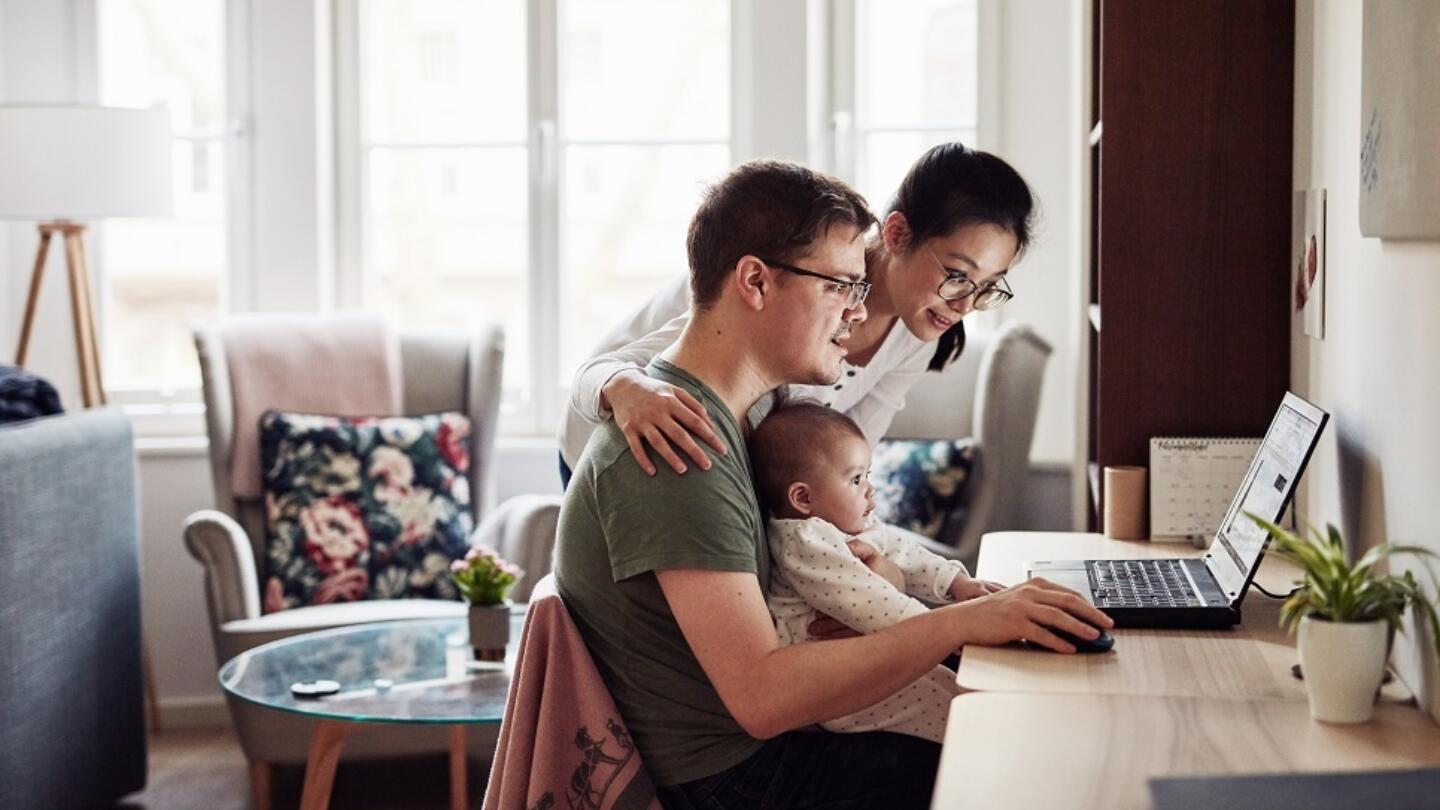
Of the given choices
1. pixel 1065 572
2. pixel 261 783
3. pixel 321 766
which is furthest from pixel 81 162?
pixel 1065 572

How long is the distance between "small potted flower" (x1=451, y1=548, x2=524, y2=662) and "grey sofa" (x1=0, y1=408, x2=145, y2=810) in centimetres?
79

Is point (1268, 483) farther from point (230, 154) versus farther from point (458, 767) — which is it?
point (230, 154)

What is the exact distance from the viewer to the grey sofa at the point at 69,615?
306 cm

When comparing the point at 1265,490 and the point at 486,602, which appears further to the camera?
the point at 486,602

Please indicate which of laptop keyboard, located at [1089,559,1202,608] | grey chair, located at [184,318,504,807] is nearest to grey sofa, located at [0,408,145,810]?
grey chair, located at [184,318,504,807]

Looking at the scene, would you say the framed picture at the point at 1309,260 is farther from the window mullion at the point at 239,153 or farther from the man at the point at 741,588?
the window mullion at the point at 239,153

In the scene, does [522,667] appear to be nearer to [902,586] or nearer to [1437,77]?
[902,586]

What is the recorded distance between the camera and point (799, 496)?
195cm

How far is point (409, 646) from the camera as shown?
10.9 feet

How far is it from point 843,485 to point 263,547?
2.45 meters

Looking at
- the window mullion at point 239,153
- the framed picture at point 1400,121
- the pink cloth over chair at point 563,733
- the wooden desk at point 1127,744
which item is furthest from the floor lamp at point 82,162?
the framed picture at point 1400,121

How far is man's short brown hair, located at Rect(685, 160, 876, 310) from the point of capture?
1.77m

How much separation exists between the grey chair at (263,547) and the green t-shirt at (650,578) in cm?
198

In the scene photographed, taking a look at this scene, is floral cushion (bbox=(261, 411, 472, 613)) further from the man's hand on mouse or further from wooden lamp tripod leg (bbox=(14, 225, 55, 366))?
the man's hand on mouse
